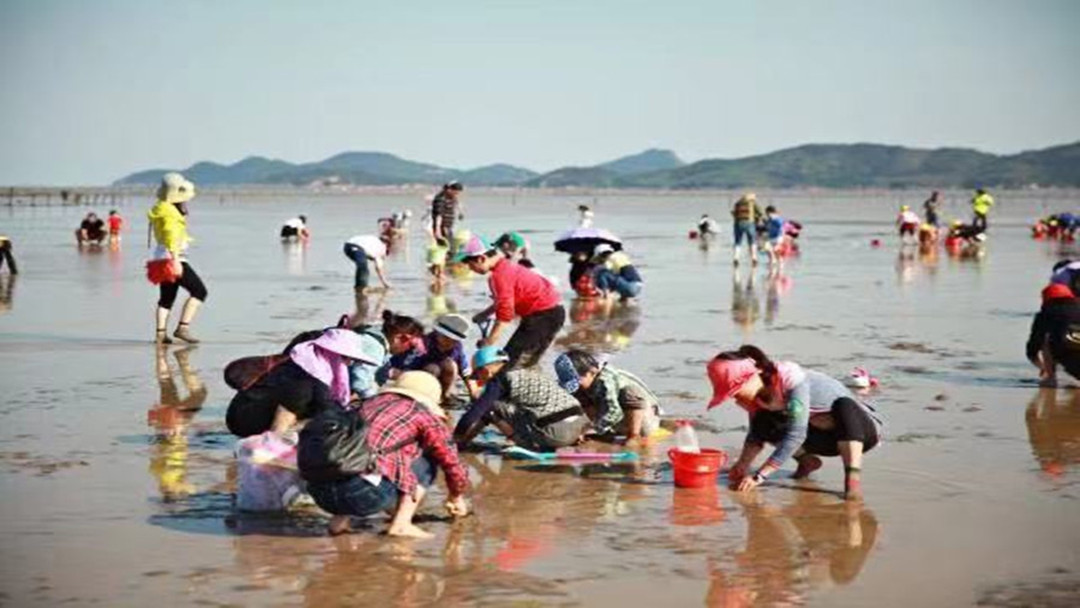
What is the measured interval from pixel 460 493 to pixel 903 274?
2068cm

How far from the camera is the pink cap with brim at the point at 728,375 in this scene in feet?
26.1

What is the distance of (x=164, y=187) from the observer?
14.7m

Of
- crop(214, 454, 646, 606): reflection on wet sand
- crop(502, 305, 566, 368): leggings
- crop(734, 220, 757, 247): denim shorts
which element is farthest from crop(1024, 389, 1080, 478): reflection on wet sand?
crop(734, 220, 757, 247): denim shorts

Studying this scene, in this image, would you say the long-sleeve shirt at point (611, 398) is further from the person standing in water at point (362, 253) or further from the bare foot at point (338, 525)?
the person standing in water at point (362, 253)

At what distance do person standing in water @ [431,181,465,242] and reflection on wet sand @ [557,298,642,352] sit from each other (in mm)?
5010

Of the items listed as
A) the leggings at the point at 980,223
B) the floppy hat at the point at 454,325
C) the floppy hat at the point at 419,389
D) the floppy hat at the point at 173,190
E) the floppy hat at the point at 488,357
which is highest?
the floppy hat at the point at 173,190

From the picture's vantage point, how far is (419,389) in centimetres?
739

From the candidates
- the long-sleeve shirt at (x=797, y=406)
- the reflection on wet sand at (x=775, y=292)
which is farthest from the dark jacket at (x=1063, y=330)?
the reflection on wet sand at (x=775, y=292)

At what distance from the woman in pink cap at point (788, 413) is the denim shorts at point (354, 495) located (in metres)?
2.05

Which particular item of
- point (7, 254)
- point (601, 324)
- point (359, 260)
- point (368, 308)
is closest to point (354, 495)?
point (601, 324)

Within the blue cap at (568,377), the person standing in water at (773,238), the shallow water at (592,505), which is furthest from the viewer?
the person standing in water at (773,238)

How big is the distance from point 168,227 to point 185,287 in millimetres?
690

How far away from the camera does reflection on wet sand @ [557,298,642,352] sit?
51.1ft

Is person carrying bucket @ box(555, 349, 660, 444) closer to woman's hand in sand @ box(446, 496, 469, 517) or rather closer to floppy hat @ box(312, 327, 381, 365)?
floppy hat @ box(312, 327, 381, 365)
